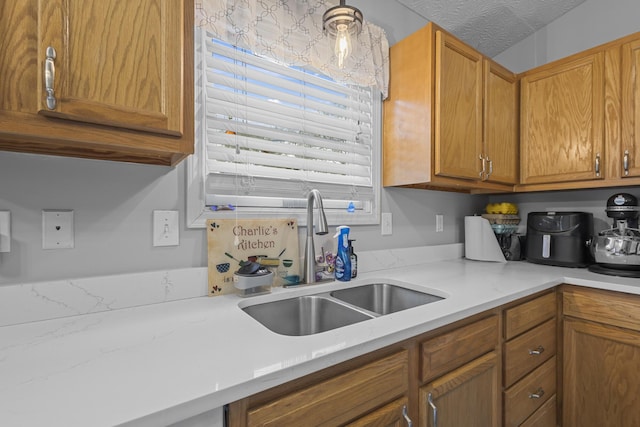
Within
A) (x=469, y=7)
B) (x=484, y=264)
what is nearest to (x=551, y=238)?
(x=484, y=264)

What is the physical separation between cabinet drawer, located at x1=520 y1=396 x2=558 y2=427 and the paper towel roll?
2.61 ft

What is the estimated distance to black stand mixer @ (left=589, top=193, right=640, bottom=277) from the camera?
157 centimetres

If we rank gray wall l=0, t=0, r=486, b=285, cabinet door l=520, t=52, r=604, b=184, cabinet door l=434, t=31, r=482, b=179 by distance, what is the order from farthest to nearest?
cabinet door l=520, t=52, r=604, b=184 → cabinet door l=434, t=31, r=482, b=179 → gray wall l=0, t=0, r=486, b=285

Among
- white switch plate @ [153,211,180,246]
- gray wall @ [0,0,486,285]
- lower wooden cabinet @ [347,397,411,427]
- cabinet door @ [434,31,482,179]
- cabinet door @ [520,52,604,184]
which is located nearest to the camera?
lower wooden cabinet @ [347,397,411,427]

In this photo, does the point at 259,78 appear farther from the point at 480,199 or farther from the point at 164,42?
the point at 480,199

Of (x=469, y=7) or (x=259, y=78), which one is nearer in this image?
(x=259, y=78)

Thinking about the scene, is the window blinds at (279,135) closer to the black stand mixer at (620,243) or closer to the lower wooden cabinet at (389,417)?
the lower wooden cabinet at (389,417)

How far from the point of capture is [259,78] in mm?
1365

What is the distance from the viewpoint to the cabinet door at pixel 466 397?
955 mm

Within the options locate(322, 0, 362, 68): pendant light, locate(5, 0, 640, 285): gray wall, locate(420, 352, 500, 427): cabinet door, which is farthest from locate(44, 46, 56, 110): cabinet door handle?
locate(420, 352, 500, 427): cabinet door

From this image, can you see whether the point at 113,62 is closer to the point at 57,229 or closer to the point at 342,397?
the point at 57,229

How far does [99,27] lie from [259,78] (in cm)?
70

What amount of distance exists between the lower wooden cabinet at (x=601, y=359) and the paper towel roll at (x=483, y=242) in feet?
1.60

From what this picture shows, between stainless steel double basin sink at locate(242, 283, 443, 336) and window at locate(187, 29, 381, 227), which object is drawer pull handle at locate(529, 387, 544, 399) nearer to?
stainless steel double basin sink at locate(242, 283, 443, 336)
